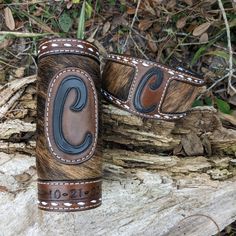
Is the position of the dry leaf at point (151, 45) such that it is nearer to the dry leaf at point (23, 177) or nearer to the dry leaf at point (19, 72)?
the dry leaf at point (19, 72)

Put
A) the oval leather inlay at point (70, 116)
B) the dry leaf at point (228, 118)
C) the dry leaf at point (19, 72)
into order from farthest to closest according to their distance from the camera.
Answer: the dry leaf at point (19, 72) < the dry leaf at point (228, 118) < the oval leather inlay at point (70, 116)

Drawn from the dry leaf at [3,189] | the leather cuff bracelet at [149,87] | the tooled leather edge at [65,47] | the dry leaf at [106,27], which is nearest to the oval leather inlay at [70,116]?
the tooled leather edge at [65,47]

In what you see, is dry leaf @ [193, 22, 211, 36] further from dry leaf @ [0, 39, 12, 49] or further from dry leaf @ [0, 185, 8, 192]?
dry leaf @ [0, 185, 8, 192]

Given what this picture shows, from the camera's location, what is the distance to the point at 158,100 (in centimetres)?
279

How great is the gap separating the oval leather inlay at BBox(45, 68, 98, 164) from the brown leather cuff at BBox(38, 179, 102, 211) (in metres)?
0.13

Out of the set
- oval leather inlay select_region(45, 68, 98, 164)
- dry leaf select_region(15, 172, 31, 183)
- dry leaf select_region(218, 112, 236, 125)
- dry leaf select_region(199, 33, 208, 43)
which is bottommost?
dry leaf select_region(15, 172, 31, 183)

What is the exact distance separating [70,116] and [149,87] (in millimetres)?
493

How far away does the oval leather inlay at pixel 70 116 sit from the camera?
259 centimetres

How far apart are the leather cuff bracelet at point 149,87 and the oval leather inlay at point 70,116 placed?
0.82ft

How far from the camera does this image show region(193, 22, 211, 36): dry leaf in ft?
11.1

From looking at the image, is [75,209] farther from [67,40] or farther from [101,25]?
[101,25]

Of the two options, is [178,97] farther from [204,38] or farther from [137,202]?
[204,38]

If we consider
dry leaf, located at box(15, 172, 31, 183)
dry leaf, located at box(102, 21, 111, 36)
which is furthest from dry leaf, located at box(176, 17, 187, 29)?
dry leaf, located at box(15, 172, 31, 183)

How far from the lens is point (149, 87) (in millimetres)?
2766
